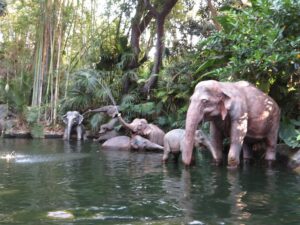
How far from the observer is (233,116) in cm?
863

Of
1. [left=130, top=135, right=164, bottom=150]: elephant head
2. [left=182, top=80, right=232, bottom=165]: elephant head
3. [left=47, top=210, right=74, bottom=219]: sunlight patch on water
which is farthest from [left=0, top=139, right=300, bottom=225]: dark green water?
[left=130, top=135, right=164, bottom=150]: elephant head

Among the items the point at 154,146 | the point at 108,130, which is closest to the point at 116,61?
the point at 108,130

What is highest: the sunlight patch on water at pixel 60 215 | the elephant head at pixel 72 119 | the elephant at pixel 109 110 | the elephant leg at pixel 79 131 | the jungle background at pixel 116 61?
the jungle background at pixel 116 61

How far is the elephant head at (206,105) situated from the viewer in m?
8.34

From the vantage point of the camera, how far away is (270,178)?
24.7ft

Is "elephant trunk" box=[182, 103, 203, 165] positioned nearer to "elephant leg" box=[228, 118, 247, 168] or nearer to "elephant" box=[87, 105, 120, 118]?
"elephant leg" box=[228, 118, 247, 168]

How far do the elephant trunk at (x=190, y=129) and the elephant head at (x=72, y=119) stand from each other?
9290 mm

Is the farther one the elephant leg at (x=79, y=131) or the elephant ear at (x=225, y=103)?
the elephant leg at (x=79, y=131)

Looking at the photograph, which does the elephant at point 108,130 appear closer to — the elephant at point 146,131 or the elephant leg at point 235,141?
the elephant at point 146,131

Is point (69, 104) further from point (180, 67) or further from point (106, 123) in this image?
point (180, 67)

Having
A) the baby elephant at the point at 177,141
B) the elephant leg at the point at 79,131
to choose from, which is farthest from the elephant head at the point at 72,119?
the baby elephant at the point at 177,141

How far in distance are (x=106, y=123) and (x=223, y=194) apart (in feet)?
35.9

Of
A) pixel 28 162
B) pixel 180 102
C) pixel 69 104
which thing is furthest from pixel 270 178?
pixel 69 104

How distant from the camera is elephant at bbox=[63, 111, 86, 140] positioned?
673 inches
